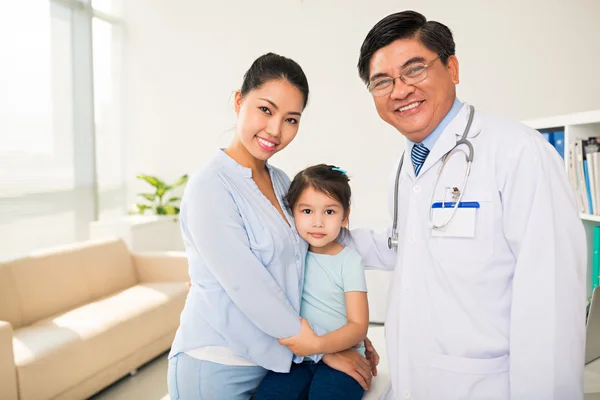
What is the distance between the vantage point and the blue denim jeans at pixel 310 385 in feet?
4.33

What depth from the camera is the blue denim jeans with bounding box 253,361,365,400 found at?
1.32 meters

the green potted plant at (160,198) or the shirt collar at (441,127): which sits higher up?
the shirt collar at (441,127)

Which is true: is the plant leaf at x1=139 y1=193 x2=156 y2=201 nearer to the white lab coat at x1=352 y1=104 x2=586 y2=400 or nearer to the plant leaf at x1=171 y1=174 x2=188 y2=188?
the plant leaf at x1=171 y1=174 x2=188 y2=188

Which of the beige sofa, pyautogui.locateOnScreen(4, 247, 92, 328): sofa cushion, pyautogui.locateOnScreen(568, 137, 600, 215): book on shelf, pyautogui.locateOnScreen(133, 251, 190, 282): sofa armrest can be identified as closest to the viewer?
pyautogui.locateOnScreen(568, 137, 600, 215): book on shelf

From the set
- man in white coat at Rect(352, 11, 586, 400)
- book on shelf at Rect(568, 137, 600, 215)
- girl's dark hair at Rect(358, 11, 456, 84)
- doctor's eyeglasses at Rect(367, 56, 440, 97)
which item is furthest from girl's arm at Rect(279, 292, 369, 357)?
book on shelf at Rect(568, 137, 600, 215)

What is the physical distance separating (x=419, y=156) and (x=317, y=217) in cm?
37

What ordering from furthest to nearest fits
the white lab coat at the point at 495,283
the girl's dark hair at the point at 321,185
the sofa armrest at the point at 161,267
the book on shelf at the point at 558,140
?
1. the sofa armrest at the point at 161,267
2. the book on shelf at the point at 558,140
3. the girl's dark hair at the point at 321,185
4. the white lab coat at the point at 495,283

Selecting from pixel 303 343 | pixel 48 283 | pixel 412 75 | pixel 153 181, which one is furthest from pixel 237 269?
pixel 153 181

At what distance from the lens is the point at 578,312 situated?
3.40 feet

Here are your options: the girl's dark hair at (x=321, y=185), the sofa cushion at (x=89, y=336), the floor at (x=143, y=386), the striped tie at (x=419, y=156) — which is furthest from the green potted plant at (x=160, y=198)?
the striped tie at (x=419, y=156)

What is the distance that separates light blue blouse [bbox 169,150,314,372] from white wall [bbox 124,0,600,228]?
2.59 metres

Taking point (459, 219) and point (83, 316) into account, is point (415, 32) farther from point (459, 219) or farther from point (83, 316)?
point (83, 316)

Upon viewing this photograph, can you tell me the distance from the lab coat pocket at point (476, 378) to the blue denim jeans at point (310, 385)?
30 cm

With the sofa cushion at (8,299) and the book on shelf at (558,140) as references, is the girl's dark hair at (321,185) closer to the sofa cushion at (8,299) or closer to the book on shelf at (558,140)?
the book on shelf at (558,140)
